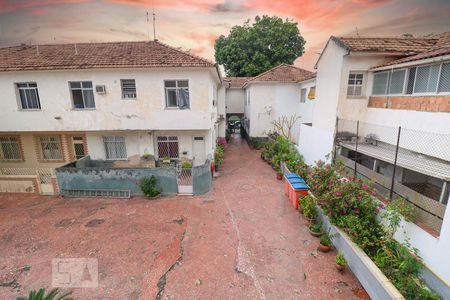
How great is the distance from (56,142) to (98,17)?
811 cm

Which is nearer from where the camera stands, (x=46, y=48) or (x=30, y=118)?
(x=30, y=118)

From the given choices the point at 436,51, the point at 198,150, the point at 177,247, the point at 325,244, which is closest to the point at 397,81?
the point at 436,51

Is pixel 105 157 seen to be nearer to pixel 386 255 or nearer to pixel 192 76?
pixel 192 76

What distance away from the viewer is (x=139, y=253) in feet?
21.4

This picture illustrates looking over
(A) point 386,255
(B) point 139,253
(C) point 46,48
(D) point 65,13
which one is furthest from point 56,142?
(A) point 386,255

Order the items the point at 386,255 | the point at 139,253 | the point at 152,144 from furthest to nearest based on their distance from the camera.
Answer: the point at 152,144 < the point at 139,253 < the point at 386,255

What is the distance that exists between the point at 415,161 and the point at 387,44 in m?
6.86

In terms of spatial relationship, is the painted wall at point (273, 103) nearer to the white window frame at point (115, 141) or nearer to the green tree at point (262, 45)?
the green tree at point (262, 45)

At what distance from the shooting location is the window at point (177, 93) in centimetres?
1143

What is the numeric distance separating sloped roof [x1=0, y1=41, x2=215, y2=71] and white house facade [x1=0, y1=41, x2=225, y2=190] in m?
0.05

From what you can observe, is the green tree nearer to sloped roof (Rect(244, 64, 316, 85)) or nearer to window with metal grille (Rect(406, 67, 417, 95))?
sloped roof (Rect(244, 64, 316, 85))

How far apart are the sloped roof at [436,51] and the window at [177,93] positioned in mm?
9558

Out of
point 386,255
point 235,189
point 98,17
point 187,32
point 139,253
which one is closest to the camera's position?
point 386,255

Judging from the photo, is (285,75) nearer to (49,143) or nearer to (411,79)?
(411,79)
